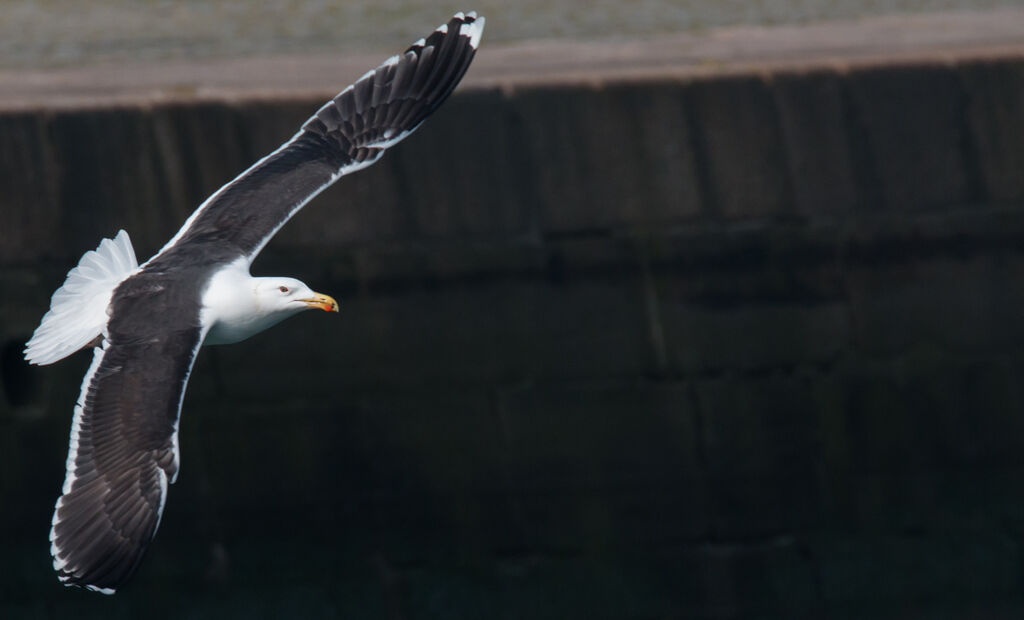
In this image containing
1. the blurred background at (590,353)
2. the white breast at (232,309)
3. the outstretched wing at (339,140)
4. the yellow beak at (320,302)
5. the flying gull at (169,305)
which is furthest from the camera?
the blurred background at (590,353)

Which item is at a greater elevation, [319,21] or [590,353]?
[319,21]

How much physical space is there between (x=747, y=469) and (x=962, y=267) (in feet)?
4.70

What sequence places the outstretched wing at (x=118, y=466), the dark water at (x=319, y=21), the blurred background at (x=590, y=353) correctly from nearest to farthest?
the outstretched wing at (x=118, y=466)
the blurred background at (x=590, y=353)
the dark water at (x=319, y=21)

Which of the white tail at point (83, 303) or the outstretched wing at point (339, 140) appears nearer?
the white tail at point (83, 303)

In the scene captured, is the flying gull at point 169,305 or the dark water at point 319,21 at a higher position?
the dark water at point 319,21

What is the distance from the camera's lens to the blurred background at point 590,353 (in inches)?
322

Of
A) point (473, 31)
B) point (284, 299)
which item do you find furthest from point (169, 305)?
point (473, 31)

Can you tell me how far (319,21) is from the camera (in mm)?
10742

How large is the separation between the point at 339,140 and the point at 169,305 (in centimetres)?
137

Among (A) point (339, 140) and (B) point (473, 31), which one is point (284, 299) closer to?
(A) point (339, 140)

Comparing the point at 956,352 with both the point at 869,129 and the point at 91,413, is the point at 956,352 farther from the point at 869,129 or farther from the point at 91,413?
the point at 91,413

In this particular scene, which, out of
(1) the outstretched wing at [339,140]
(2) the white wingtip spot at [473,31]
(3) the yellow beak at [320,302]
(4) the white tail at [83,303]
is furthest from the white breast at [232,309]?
(2) the white wingtip spot at [473,31]

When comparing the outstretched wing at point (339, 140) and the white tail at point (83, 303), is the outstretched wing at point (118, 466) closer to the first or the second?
the white tail at point (83, 303)

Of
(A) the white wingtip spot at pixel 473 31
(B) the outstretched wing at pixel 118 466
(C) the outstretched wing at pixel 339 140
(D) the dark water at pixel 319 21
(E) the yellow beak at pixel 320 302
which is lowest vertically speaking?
(B) the outstretched wing at pixel 118 466
